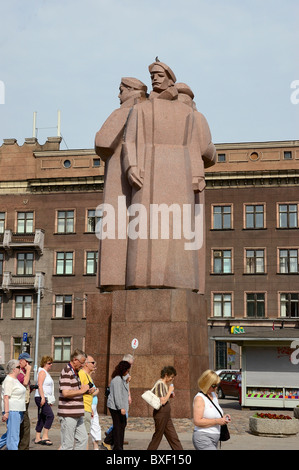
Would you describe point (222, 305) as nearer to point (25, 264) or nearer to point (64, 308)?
point (64, 308)

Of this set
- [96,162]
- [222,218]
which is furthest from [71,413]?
[96,162]

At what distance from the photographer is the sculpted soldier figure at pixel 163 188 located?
17516mm

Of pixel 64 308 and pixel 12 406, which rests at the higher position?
pixel 64 308

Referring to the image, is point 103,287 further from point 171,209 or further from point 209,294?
point 209,294

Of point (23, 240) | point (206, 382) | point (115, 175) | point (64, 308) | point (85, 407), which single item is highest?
point (23, 240)

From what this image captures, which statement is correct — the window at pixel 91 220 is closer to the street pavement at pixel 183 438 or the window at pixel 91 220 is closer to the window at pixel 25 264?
the window at pixel 25 264

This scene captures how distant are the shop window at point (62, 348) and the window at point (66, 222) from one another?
8.70 metres

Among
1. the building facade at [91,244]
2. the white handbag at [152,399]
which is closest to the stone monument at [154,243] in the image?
the white handbag at [152,399]

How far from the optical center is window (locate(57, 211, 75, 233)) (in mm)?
58031

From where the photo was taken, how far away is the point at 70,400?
9.96 metres

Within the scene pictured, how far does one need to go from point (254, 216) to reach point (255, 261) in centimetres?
348

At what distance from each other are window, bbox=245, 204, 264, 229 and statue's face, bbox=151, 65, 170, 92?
3702cm

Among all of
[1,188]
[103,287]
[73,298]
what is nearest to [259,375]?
[103,287]

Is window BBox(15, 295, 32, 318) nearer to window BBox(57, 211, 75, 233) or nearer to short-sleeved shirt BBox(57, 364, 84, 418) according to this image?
window BBox(57, 211, 75, 233)
